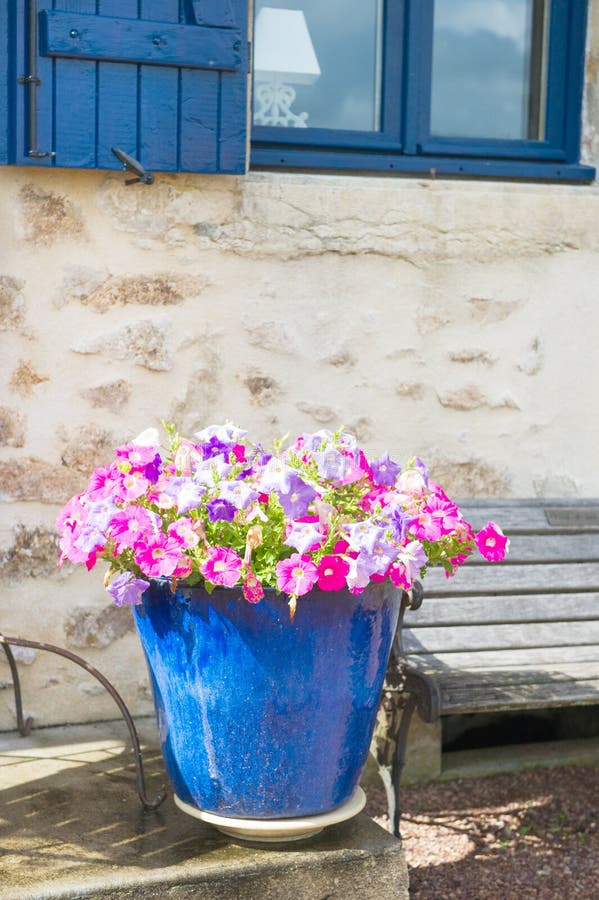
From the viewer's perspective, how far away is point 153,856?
2.38 m

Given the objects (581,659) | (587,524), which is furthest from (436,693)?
(587,524)

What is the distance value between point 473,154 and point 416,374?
771mm

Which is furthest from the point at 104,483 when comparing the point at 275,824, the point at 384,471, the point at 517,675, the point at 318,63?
the point at 318,63

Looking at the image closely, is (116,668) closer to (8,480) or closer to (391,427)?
(8,480)

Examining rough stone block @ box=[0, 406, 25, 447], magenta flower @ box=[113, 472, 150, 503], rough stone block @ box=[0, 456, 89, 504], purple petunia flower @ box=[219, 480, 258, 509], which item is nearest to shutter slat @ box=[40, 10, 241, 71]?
rough stone block @ box=[0, 406, 25, 447]

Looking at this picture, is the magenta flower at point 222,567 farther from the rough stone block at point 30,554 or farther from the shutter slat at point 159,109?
the shutter slat at point 159,109

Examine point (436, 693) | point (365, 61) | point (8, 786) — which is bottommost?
point (8, 786)

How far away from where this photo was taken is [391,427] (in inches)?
141

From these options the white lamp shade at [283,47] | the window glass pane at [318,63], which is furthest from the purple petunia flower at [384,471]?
the white lamp shade at [283,47]

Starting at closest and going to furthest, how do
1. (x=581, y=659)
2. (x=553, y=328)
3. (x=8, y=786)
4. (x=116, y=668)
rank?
(x=8, y=786)
(x=581, y=659)
(x=116, y=668)
(x=553, y=328)

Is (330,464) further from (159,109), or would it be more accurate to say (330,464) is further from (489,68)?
(489,68)

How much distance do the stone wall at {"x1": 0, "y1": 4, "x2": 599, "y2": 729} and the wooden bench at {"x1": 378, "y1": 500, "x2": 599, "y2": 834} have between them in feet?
1.03

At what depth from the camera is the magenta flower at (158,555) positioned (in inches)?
85.7

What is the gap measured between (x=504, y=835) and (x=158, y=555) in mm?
1555
